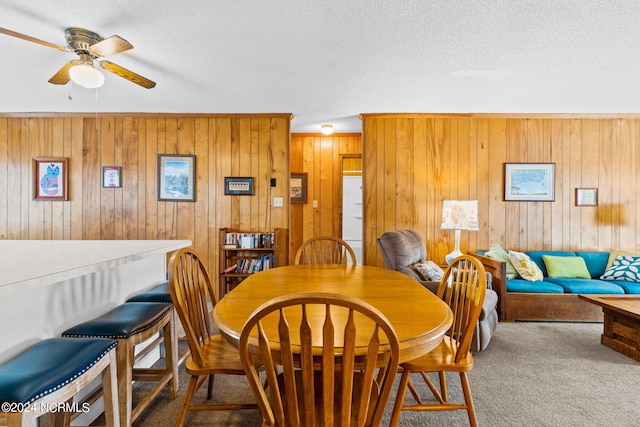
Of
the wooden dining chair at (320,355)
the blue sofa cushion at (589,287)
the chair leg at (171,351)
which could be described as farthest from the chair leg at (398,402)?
the blue sofa cushion at (589,287)

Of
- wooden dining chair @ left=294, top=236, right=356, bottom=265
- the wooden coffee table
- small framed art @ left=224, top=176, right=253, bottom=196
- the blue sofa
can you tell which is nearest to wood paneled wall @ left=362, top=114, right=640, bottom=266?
the blue sofa

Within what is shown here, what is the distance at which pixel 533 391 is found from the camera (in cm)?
196

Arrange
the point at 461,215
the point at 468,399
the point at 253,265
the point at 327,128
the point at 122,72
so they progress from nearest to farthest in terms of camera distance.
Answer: the point at 468,399
the point at 122,72
the point at 461,215
the point at 253,265
the point at 327,128

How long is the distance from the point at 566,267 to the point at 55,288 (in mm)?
4494

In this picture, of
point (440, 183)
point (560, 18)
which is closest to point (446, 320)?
point (560, 18)

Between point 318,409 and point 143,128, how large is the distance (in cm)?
413

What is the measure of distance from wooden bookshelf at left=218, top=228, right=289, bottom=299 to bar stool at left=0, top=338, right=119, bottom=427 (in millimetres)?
2392

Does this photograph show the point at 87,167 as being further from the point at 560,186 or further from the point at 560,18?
the point at 560,186

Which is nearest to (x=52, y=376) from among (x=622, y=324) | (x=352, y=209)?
(x=622, y=324)

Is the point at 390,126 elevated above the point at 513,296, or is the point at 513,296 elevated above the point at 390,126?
the point at 390,126

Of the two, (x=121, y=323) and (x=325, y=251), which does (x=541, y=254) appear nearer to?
(x=325, y=251)

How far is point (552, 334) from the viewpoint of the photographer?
2826mm

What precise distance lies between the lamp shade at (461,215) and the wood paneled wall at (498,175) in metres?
0.43

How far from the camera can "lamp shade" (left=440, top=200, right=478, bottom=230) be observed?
3.41 metres
